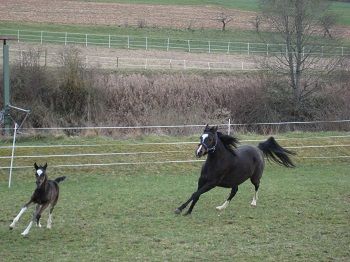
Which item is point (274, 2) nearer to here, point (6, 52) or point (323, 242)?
point (6, 52)

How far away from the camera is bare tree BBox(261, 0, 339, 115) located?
34594 millimetres

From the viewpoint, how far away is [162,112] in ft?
103

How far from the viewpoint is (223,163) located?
480 inches

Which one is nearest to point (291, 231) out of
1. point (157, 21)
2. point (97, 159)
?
point (97, 159)

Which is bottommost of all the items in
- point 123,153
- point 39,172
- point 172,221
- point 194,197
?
point 172,221

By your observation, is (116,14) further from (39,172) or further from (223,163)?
(39,172)

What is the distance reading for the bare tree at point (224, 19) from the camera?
61375mm

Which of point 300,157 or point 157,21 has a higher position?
point 157,21

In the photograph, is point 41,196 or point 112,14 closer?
point 41,196

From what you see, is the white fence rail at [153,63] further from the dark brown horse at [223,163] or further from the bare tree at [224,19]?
the dark brown horse at [223,163]

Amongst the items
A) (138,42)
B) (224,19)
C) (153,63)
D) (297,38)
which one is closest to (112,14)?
(224,19)

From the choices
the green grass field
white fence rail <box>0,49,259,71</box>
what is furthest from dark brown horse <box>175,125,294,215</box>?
white fence rail <box>0,49,259,71</box>

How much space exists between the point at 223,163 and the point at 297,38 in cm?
2455

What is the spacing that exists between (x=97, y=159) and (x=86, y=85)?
12.5 m
